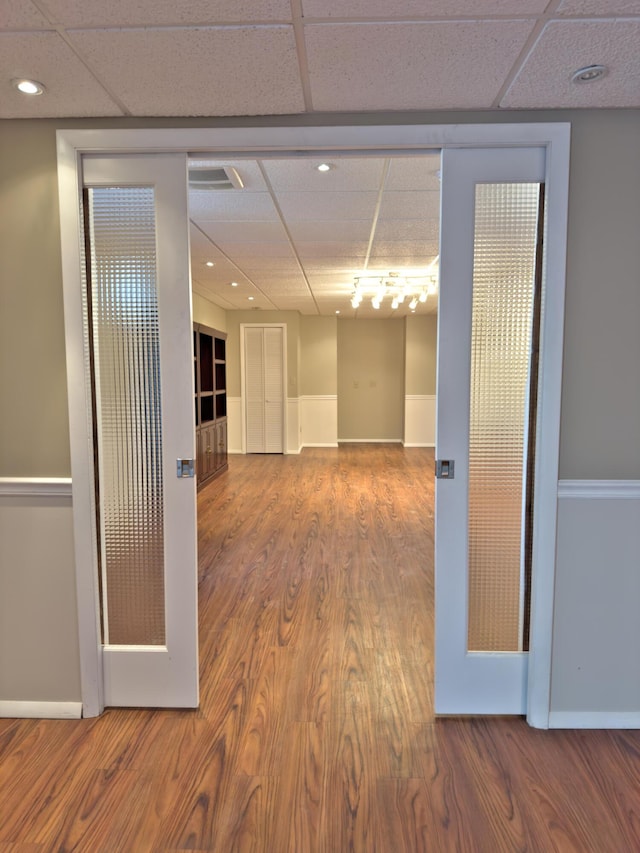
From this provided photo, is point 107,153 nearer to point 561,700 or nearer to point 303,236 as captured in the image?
point 303,236

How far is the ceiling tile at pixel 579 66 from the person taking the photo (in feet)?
4.22

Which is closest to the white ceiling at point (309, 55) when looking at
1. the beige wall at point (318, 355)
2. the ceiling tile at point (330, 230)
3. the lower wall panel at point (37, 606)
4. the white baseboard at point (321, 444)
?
the lower wall panel at point (37, 606)

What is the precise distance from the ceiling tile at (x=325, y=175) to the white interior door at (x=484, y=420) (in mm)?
762

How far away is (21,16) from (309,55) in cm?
72

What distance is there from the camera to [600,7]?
1203 mm

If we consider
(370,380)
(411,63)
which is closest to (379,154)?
(411,63)

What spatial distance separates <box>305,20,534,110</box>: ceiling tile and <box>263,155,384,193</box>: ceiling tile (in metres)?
0.67

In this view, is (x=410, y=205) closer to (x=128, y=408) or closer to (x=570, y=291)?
(x=570, y=291)

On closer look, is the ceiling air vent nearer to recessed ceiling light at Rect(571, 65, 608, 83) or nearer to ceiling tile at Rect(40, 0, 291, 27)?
ceiling tile at Rect(40, 0, 291, 27)

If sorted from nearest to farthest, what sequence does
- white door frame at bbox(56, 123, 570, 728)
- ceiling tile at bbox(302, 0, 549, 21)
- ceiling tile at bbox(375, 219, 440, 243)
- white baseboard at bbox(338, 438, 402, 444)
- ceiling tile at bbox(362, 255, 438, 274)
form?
ceiling tile at bbox(302, 0, 549, 21)
white door frame at bbox(56, 123, 570, 728)
ceiling tile at bbox(375, 219, 440, 243)
ceiling tile at bbox(362, 255, 438, 274)
white baseboard at bbox(338, 438, 402, 444)

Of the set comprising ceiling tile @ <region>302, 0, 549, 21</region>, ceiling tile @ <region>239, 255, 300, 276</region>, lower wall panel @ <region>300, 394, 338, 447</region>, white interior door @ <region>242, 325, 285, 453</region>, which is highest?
ceiling tile @ <region>239, 255, 300, 276</region>

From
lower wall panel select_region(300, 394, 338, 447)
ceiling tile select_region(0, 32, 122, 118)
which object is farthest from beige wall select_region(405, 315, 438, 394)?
→ ceiling tile select_region(0, 32, 122, 118)

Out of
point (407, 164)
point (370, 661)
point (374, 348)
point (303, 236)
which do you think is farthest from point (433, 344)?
point (370, 661)

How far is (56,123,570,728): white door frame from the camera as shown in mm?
1681
